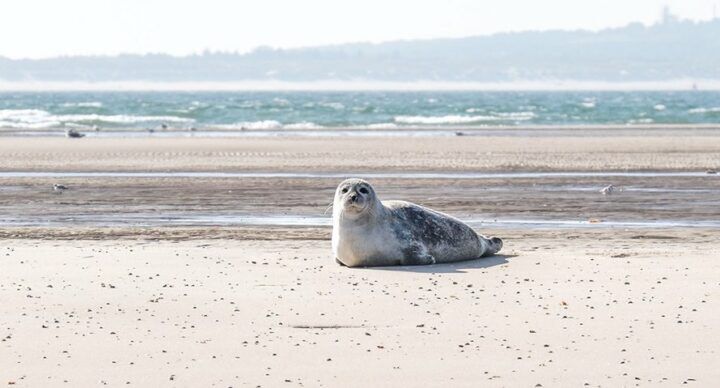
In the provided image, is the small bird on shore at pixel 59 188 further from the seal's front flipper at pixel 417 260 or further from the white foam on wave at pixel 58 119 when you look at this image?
the white foam on wave at pixel 58 119

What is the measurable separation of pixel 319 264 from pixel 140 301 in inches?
98.6

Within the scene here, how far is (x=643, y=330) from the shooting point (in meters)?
9.32

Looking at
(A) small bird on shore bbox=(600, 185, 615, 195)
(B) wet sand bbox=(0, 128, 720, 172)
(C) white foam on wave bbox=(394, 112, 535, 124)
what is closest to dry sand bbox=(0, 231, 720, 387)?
(A) small bird on shore bbox=(600, 185, 615, 195)

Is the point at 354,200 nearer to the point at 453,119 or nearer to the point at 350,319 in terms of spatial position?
the point at 350,319

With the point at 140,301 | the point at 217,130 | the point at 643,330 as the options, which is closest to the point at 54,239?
the point at 140,301

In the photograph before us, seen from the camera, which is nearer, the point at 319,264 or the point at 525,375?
the point at 525,375

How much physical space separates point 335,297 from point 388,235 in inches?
81.3

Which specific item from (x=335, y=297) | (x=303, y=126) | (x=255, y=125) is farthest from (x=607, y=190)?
(x=255, y=125)

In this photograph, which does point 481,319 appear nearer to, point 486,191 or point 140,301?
point 140,301

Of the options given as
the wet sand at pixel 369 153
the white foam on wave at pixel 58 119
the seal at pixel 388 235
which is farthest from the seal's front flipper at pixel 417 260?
the white foam on wave at pixel 58 119

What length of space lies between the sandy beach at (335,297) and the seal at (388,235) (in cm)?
24

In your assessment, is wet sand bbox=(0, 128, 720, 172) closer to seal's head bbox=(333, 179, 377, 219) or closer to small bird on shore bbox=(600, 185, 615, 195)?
small bird on shore bbox=(600, 185, 615, 195)

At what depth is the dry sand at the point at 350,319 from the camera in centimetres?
820

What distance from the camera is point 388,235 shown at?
41.4 ft
